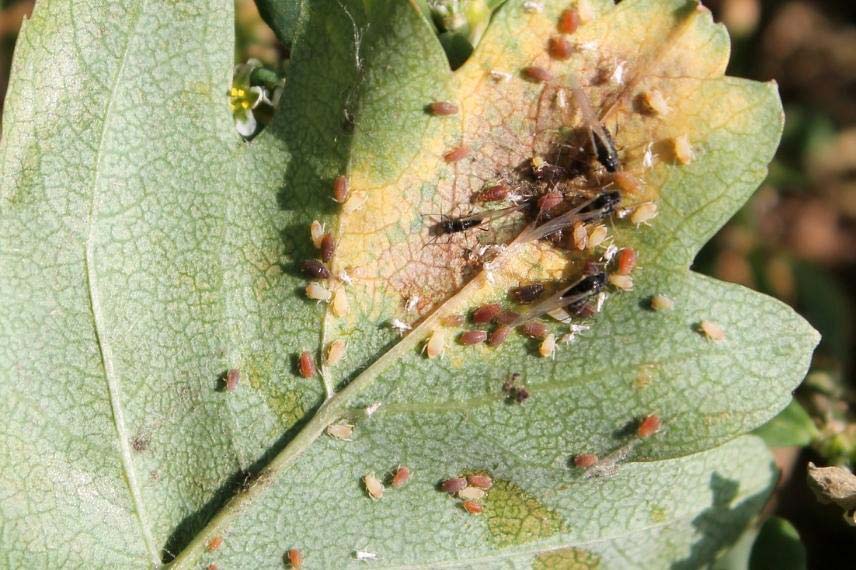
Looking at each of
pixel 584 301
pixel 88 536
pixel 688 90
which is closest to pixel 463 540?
pixel 584 301

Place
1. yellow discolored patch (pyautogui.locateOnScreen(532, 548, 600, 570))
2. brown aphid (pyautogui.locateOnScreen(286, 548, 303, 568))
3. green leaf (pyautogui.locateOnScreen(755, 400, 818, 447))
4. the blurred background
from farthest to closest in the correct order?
1. the blurred background
2. green leaf (pyautogui.locateOnScreen(755, 400, 818, 447))
3. yellow discolored patch (pyautogui.locateOnScreen(532, 548, 600, 570))
4. brown aphid (pyautogui.locateOnScreen(286, 548, 303, 568))

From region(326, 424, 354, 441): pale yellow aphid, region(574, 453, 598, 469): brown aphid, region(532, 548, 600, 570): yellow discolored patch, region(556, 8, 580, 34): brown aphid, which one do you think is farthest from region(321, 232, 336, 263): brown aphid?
region(532, 548, 600, 570): yellow discolored patch

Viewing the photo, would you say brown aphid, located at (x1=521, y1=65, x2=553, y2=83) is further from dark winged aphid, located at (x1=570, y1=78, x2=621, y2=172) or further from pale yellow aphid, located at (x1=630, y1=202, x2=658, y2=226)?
pale yellow aphid, located at (x1=630, y1=202, x2=658, y2=226)

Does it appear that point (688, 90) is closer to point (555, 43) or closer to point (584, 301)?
point (555, 43)

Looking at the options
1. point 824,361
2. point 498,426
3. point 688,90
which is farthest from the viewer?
point 824,361

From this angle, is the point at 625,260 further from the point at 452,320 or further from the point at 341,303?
the point at 341,303

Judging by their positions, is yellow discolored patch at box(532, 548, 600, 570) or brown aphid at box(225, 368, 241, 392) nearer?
brown aphid at box(225, 368, 241, 392)
